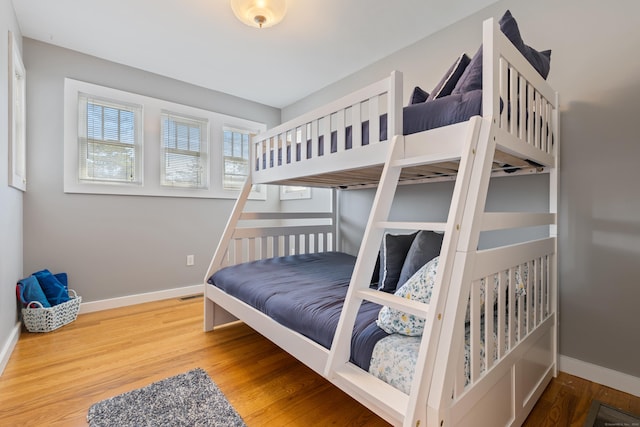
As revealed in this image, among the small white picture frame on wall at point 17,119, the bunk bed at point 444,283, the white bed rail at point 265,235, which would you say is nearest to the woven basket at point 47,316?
the small white picture frame on wall at point 17,119

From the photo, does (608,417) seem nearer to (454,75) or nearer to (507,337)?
(507,337)

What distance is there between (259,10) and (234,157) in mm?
2163

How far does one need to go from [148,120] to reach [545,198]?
3.59 meters

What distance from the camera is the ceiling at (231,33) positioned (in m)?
2.12

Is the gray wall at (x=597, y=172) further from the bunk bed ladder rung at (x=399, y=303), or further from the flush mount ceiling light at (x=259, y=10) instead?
the flush mount ceiling light at (x=259, y=10)

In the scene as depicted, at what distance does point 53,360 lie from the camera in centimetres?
189

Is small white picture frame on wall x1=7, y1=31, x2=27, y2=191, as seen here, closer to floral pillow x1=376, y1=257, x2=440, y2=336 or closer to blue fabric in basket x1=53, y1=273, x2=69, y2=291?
blue fabric in basket x1=53, y1=273, x2=69, y2=291

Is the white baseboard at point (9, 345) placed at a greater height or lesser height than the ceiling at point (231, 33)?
lesser

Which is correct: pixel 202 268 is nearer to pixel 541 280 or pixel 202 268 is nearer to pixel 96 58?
pixel 96 58

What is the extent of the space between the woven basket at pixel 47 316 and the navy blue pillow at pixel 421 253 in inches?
105

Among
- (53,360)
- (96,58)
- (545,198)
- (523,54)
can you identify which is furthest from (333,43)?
(53,360)

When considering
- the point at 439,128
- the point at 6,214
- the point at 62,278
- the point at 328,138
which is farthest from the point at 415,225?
the point at 62,278

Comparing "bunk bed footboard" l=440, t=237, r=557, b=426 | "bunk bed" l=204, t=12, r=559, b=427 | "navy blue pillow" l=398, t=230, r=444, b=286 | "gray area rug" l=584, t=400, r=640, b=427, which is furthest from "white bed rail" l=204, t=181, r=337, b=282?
"gray area rug" l=584, t=400, r=640, b=427

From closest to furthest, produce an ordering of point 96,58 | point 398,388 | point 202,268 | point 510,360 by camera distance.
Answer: point 398,388, point 510,360, point 96,58, point 202,268
